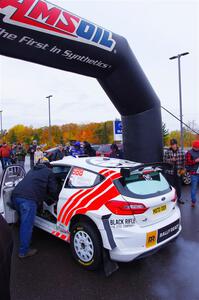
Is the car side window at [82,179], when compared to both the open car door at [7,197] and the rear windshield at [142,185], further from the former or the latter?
the open car door at [7,197]

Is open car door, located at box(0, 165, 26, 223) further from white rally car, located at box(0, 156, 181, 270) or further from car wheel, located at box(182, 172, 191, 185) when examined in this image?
car wheel, located at box(182, 172, 191, 185)

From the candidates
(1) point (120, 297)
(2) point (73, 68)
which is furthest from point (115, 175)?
(2) point (73, 68)

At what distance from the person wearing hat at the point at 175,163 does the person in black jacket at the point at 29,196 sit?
3259mm

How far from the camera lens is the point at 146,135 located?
512cm

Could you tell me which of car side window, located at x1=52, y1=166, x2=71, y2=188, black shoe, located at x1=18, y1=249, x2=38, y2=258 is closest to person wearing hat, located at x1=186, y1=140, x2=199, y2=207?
car side window, located at x1=52, y1=166, x2=71, y2=188

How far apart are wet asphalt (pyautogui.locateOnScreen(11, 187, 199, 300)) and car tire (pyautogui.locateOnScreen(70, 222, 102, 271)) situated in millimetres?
122

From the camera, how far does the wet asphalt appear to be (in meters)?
2.54

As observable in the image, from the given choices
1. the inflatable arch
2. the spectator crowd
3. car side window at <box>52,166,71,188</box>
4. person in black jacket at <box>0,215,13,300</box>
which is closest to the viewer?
person in black jacket at <box>0,215,13,300</box>

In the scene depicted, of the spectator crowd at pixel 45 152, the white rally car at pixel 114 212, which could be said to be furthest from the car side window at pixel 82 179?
the spectator crowd at pixel 45 152

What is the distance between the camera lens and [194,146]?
557 cm

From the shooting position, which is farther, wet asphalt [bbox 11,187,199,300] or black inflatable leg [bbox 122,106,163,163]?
black inflatable leg [bbox 122,106,163,163]

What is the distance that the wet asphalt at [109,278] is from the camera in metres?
2.54

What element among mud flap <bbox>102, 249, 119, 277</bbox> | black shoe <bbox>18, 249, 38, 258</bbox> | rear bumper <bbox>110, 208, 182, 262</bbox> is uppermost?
rear bumper <bbox>110, 208, 182, 262</bbox>

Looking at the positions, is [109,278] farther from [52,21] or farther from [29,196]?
[52,21]
